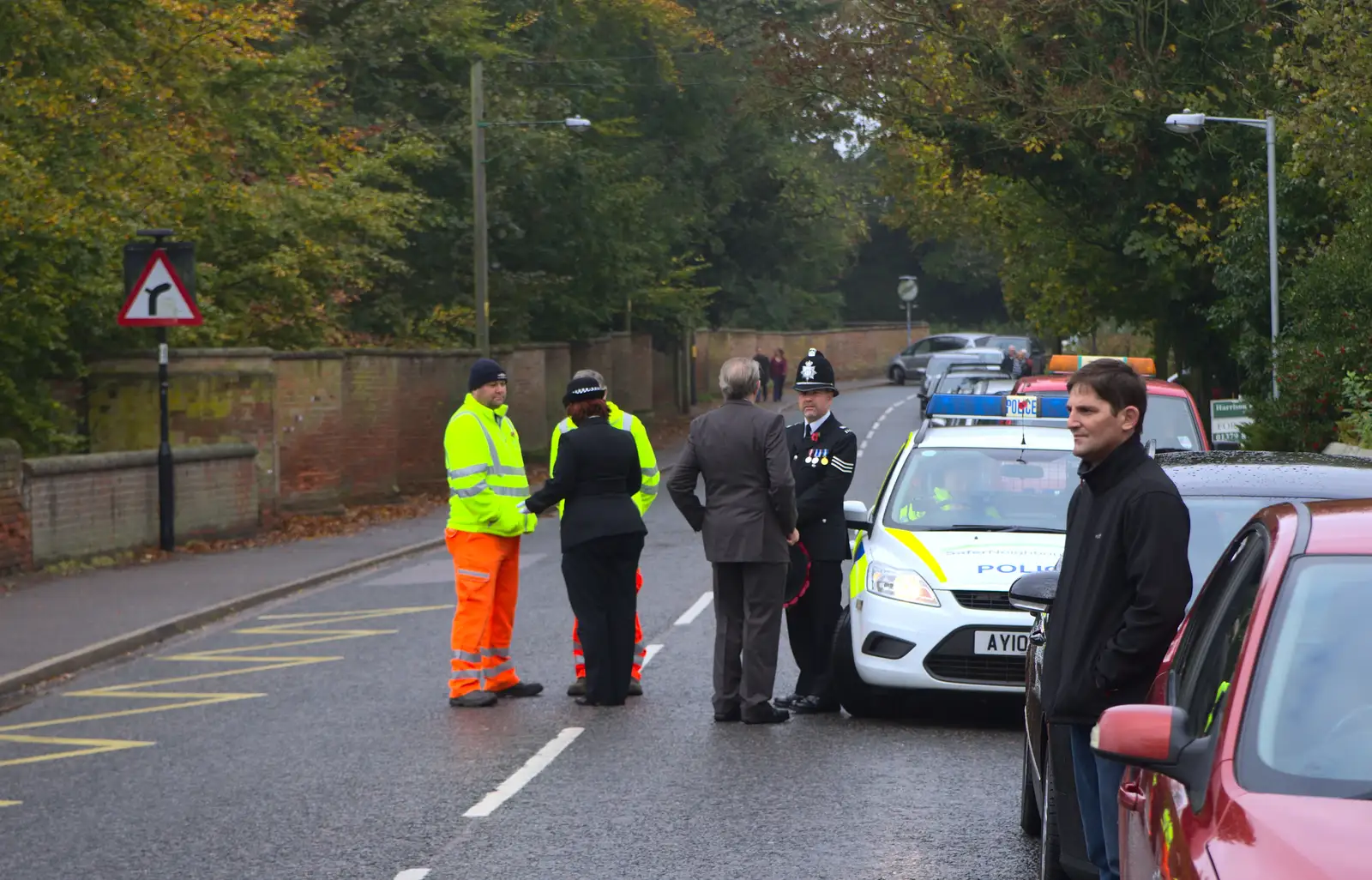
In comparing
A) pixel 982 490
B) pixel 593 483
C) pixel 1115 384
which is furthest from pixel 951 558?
pixel 1115 384

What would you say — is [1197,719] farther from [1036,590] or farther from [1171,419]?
[1171,419]

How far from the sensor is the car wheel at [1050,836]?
6.34 m

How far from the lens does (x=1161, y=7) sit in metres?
31.9

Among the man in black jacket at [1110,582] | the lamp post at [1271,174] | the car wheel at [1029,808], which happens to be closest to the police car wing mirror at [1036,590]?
the man in black jacket at [1110,582]

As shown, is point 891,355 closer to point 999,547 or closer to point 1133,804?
point 999,547

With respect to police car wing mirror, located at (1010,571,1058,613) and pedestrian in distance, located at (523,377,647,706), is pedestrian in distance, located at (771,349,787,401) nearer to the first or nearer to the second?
pedestrian in distance, located at (523,377,647,706)

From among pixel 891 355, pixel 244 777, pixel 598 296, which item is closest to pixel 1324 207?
pixel 598 296

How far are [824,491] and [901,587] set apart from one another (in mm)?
854

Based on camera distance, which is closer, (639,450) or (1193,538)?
(1193,538)

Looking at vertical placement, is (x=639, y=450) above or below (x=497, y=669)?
above

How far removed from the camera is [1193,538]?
24.5ft

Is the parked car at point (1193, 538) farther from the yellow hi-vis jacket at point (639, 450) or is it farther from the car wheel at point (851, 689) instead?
the yellow hi-vis jacket at point (639, 450)

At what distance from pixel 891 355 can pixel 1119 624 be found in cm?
8242

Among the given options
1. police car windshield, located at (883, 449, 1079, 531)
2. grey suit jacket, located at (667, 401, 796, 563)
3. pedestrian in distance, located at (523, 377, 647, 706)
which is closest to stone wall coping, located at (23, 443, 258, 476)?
pedestrian in distance, located at (523, 377, 647, 706)
